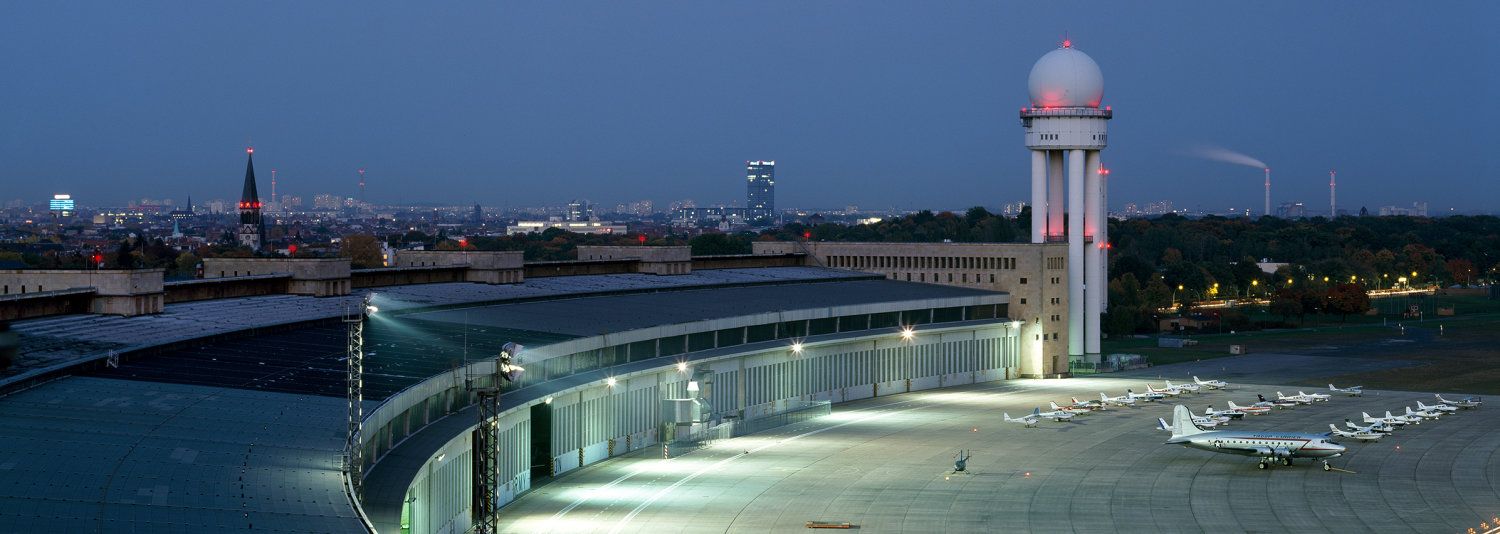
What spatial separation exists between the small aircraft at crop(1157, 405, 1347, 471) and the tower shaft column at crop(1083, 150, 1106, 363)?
183 ft

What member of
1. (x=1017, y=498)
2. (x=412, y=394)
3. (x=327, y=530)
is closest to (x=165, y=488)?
(x=327, y=530)

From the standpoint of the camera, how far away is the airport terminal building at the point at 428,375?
49.6 meters

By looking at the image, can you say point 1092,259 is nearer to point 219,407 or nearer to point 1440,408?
point 1440,408

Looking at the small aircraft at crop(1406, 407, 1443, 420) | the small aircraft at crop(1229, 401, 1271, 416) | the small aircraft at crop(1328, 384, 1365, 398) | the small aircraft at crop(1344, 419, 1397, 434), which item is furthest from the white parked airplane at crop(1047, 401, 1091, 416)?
the small aircraft at crop(1328, 384, 1365, 398)

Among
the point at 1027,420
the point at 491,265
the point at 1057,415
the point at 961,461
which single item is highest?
the point at 491,265

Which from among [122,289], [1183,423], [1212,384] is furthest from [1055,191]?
[122,289]

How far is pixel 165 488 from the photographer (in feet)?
156

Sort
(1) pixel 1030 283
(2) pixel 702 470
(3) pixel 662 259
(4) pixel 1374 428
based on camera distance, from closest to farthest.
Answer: (2) pixel 702 470, (4) pixel 1374 428, (3) pixel 662 259, (1) pixel 1030 283

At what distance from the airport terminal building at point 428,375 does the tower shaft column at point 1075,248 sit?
19.9 feet

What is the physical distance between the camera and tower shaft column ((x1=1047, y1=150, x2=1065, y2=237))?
518ft

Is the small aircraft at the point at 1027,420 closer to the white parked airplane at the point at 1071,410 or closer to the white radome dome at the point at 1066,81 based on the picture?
the white parked airplane at the point at 1071,410

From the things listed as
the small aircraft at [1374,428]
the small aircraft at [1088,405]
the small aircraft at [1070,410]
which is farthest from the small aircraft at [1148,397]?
the small aircraft at [1374,428]

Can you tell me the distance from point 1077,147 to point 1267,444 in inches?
2432

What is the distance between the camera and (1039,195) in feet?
524
